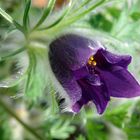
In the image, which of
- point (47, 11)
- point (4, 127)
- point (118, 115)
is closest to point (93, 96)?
point (47, 11)

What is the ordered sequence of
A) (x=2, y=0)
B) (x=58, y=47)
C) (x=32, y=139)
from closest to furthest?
(x=58, y=47), (x=2, y=0), (x=32, y=139)

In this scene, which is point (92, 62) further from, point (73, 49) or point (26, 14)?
point (26, 14)

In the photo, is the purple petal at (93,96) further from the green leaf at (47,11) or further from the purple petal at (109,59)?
the green leaf at (47,11)

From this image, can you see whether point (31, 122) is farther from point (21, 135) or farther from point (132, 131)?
point (132, 131)

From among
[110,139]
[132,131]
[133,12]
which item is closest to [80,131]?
[110,139]

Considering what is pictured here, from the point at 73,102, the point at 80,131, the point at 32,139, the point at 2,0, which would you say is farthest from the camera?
the point at 80,131

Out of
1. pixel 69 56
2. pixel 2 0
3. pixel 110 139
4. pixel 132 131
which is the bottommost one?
pixel 110 139
